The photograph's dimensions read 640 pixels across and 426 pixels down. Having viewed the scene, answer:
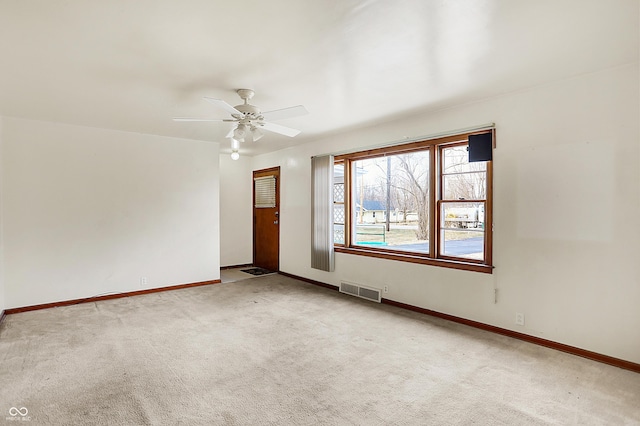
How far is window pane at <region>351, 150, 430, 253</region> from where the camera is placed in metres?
4.38

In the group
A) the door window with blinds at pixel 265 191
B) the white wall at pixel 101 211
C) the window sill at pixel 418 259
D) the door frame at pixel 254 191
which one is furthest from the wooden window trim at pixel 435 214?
the white wall at pixel 101 211

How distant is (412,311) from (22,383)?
385cm

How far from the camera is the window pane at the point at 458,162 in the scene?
3.79 metres

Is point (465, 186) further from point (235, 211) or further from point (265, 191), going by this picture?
point (235, 211)

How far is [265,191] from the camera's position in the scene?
714cm

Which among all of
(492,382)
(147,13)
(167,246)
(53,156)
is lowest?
(492,382)

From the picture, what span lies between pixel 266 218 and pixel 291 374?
474cm

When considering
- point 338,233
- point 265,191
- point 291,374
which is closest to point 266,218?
point 265,191

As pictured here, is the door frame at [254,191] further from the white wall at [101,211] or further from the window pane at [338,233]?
the window pane at [338,233]

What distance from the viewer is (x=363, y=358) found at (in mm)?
2924

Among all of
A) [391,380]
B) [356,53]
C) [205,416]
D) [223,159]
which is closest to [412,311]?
[391,380]

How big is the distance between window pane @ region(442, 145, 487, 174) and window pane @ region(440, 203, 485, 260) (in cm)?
41

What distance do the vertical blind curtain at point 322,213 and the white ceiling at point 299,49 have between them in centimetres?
174

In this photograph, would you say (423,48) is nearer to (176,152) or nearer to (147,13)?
(147,13)
